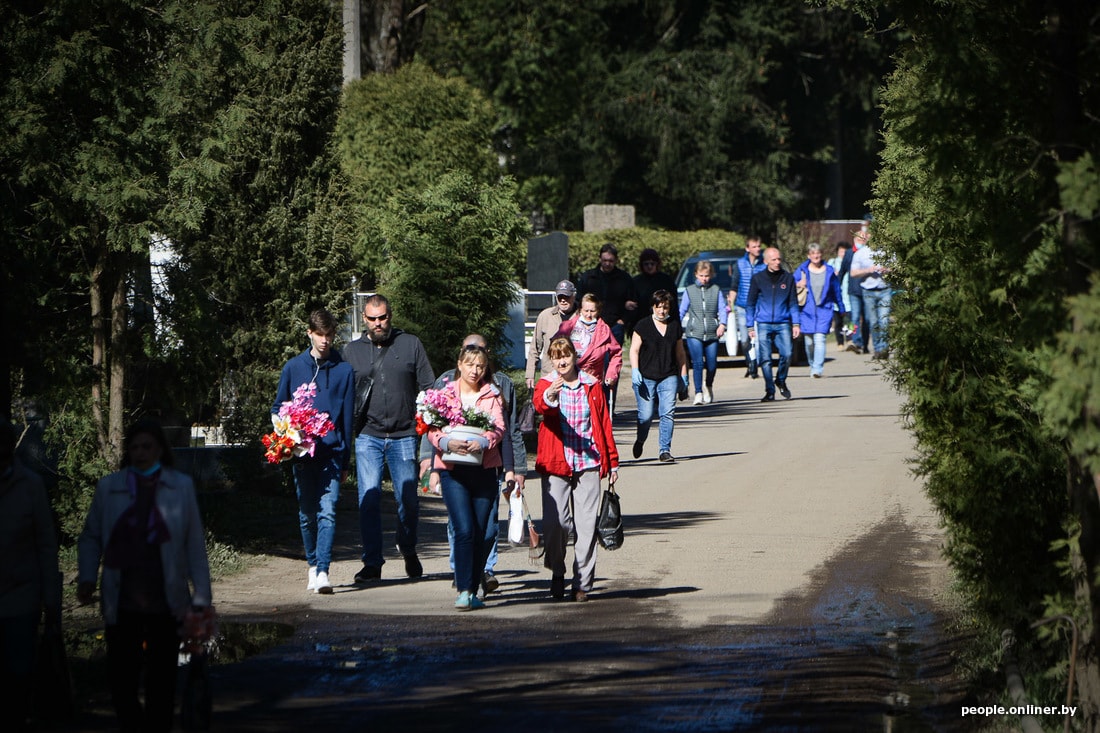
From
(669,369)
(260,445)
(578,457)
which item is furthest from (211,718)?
(669,369)

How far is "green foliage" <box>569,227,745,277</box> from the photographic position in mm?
36250

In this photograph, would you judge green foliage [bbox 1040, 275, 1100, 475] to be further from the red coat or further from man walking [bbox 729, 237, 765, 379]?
man walking [bbox 729, 237, 765, 379]

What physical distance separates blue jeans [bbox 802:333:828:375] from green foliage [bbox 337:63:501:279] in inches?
236

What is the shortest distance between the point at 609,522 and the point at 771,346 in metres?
12.5

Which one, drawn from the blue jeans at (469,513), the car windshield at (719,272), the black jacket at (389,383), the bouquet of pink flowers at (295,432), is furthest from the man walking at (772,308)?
the blue jeans at (469,513)

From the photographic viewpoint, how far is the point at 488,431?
34.6 feet

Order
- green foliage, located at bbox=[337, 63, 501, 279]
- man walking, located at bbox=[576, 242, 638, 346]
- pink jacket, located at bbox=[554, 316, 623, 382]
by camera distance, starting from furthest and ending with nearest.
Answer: green foliage, located at bbox=[337, 63, 501, 279] → man walking, located at bbox=[576, 242, 638, 346] → pink jacket, located at bbox=[554, 316, 623, 382]

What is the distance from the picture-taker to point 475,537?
1053cm

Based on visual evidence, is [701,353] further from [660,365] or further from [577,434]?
[577,434]

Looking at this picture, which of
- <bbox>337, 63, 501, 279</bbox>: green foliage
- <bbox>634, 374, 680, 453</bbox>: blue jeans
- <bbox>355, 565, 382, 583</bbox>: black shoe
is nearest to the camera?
<bbox>355, 565, 382, 583</bbox>: black shoe

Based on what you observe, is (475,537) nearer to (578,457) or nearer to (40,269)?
(578,457)

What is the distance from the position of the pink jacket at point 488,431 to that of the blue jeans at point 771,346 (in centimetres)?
1251

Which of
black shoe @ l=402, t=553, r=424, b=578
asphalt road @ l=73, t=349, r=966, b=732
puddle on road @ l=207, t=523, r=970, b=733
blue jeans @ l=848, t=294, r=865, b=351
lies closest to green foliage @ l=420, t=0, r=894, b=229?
blue jeans @ l=848, t=294, r=865, b=351

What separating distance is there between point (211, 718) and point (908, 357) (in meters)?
4.48
